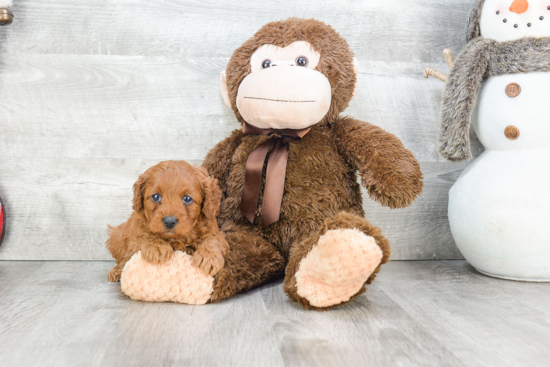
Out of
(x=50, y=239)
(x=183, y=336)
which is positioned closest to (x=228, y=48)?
(x=50, y=239)

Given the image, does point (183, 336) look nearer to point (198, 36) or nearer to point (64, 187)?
point (64, 187)

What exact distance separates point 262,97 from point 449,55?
1.81 feet

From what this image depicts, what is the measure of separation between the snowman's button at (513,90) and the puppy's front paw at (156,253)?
0.82 metres

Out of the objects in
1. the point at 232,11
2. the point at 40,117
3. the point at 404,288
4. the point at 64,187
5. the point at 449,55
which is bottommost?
the point at 404,288

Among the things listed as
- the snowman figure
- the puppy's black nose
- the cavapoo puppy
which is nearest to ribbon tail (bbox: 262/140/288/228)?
the cavapoo puppy

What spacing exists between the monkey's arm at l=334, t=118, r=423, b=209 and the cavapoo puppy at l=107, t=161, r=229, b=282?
306 mm

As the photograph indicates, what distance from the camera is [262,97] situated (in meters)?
0.99

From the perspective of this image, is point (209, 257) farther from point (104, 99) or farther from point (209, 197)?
point (104, 99)

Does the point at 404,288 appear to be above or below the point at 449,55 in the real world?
below

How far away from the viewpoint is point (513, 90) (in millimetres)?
1097

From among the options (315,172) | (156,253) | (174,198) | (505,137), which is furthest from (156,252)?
(505,137)

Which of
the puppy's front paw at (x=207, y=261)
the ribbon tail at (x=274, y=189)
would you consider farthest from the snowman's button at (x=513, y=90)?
the puppy's front paw at (x=207, y=261)

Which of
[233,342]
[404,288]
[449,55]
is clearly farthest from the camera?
[449,55]

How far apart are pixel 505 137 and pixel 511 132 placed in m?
0.02
